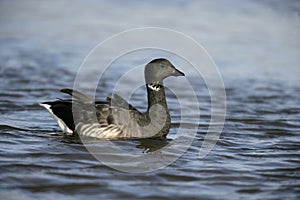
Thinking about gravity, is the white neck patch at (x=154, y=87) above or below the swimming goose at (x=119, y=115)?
above

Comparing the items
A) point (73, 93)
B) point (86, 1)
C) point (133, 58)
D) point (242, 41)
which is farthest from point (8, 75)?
point (86, 1)

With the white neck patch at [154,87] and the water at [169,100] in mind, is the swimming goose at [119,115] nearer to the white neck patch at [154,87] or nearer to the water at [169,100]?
the white neck patch at [154,87]

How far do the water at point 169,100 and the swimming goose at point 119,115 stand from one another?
0.68 ft

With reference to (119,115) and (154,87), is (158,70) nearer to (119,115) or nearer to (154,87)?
(154,87)

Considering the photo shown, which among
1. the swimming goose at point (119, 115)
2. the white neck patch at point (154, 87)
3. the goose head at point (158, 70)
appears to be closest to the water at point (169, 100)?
the swimming goose at point (119, 115)

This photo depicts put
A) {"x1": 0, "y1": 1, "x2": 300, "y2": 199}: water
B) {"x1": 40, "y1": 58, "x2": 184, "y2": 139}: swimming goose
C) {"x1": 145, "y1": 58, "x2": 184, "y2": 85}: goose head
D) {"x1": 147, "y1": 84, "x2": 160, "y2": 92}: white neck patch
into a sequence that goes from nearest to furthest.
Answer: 1. {"x1": 0, "y1": 1, "x2": 300, "y2": 199}: water
2. {"x1": 40, "y1": 58, "x2": 184, "y2": 139}: swimming goose
3. {"x1": 145, "y1": 58, "x2": 184, "y2": 85}: goose head
4. {"x1": 147, "y1": 84, "x2": 160, "y2": 92}: white neck patch

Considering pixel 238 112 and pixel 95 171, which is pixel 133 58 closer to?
pixel 238 112

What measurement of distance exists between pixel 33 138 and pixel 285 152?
3848 mm

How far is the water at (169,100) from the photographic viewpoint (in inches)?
292

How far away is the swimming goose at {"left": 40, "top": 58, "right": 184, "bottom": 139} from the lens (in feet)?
30.7

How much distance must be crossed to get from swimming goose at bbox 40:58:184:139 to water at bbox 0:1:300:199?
0.68ft

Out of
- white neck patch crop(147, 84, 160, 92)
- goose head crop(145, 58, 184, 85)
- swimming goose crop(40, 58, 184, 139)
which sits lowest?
swimming goose crop(40, 58, 184, 139)

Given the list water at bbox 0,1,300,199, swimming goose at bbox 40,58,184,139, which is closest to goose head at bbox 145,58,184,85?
swimming goose at bbox 40,58,184,139

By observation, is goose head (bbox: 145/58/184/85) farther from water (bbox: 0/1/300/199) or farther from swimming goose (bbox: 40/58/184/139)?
water (bbox: 0/1/300/199)
